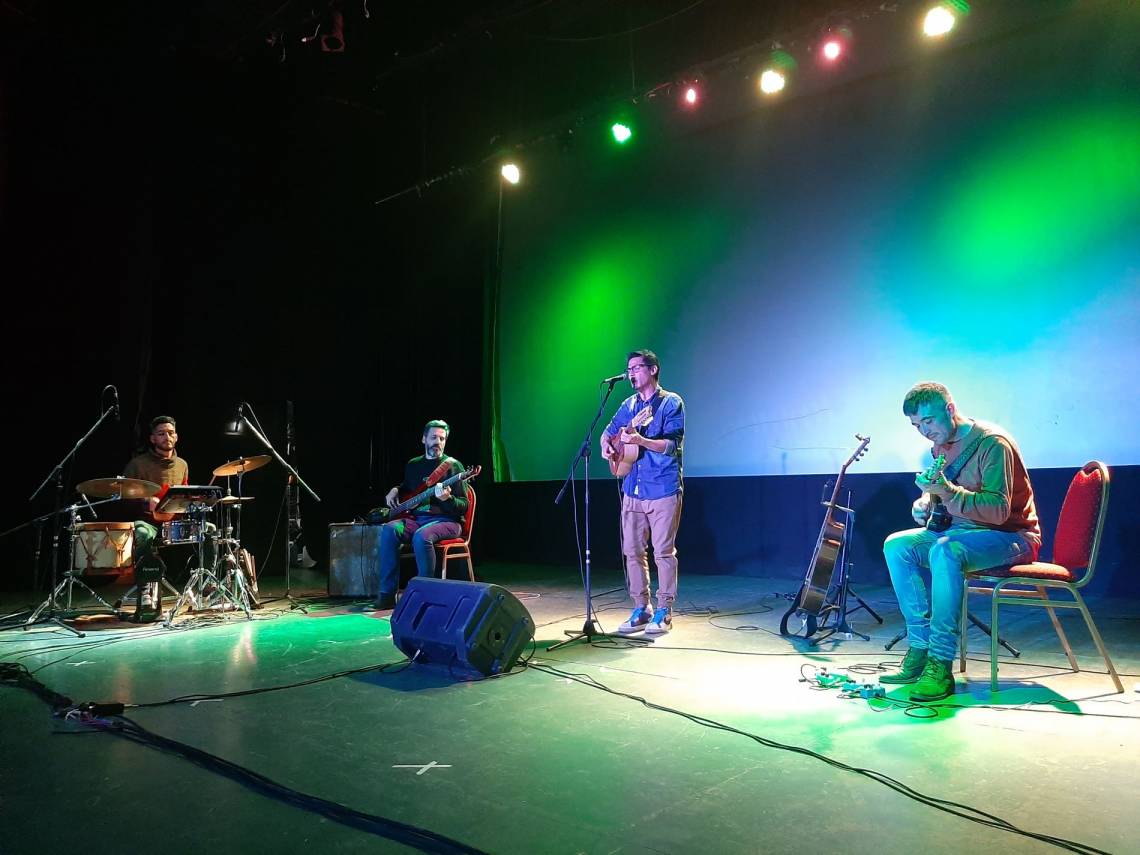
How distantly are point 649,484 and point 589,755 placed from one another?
224 cm

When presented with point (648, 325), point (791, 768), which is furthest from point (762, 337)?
point (791, 768)

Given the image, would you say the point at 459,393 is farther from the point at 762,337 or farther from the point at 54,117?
the point at 54,117

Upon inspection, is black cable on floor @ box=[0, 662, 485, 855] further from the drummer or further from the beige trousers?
the drummer

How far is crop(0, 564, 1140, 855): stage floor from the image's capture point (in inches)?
69.7

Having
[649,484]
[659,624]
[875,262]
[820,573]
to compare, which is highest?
[875,262]

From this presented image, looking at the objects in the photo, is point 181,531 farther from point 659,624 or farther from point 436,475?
point 659,624

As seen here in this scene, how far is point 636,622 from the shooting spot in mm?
4406

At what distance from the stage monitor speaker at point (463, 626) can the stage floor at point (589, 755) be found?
11cm

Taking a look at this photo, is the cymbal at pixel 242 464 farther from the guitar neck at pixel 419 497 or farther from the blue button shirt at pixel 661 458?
the blue button shirt at pixel 661 458

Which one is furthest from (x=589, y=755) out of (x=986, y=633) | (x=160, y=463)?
(x=160, y=463)

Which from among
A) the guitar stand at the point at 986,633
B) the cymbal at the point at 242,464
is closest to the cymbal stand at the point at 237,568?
the cymbal at the point at 242,464

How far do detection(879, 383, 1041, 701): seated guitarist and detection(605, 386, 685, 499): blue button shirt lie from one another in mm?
1388

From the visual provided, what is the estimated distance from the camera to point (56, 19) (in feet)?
20.8

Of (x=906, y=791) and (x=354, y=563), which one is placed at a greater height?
(x=354, y=563)
